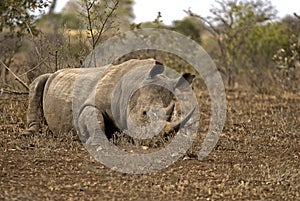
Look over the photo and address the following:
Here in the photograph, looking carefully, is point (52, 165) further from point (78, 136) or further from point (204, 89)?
point (204, 89)

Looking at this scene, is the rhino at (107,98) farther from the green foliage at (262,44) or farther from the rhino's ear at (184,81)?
the green foliage at (262,44)

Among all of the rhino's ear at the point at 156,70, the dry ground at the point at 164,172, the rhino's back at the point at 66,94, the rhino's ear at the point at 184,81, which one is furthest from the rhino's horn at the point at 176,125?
the rhino's back at the point at 66,94

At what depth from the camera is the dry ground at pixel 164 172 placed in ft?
18.0

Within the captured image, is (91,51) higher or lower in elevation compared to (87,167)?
higher

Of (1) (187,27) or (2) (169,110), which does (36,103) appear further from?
(1) (187,27)

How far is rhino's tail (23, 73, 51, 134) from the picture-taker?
8.73 m

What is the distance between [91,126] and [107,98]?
38 cm

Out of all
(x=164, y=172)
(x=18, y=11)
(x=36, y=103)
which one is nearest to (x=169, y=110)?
(x=164, y=172)

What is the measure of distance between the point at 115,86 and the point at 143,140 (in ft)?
3.00

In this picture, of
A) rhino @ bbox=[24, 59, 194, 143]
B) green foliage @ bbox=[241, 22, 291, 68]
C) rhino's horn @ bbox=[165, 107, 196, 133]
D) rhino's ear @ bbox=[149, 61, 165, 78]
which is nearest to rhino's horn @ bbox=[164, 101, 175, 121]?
rhino @ bbox=[24, 59, 194, 143]

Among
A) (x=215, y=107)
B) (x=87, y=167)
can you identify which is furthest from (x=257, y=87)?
(x=87, y=167)

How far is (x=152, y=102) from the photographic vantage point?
6.96m

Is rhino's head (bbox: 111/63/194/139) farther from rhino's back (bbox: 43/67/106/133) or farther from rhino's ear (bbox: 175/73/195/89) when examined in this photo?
rhino's back (bbox: 43/67/106/133)

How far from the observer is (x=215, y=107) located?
10328 mm
